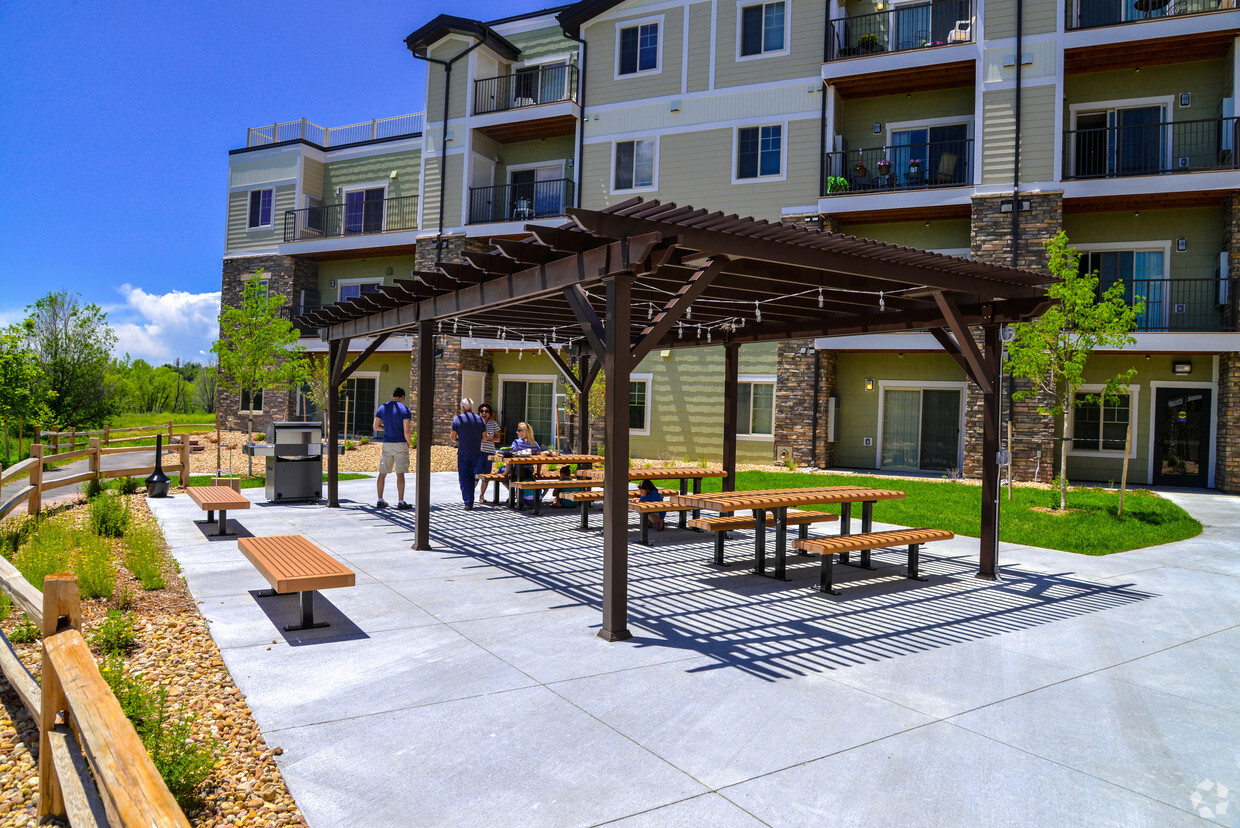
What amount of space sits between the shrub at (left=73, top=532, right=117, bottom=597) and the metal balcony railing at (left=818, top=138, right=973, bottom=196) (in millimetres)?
16977

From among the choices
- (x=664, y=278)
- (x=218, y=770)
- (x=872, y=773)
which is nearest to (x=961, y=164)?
(x=664, y=278)

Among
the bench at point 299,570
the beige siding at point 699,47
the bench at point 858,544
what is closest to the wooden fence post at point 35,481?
the bench at point 299,570

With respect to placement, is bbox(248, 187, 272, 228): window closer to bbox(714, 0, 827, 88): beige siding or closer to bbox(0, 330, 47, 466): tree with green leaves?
bbox(0, 330, 47, 466): tree with green leaves

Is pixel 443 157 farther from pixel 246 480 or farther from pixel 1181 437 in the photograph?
pixel 1181 437

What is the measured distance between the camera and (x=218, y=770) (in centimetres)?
329

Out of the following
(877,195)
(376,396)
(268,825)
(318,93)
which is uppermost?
(318,93)

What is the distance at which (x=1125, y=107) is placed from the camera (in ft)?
57.2

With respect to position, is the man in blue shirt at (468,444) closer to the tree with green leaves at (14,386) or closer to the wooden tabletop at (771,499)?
the wooden tabletop at (771,499)

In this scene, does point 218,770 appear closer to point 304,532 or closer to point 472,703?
point 472,703

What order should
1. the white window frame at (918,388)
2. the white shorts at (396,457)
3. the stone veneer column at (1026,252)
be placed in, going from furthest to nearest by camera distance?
the white window frame at (918,388)
the stone veneer column at (1026,252)
the white shorts at (396,457)

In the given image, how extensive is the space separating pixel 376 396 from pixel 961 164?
805 inches

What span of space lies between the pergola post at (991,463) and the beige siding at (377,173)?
22131 millimetres

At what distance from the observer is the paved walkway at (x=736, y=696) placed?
319 centimetres

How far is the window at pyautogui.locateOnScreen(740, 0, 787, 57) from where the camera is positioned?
19.8 metres
